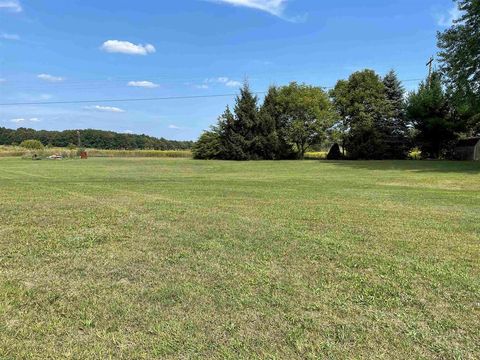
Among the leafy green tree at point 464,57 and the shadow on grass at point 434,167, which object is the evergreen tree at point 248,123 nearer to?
the shadow on grass at point 434,167

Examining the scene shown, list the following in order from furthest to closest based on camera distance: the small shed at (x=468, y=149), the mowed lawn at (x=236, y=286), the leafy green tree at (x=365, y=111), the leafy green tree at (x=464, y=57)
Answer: the leafy green tree at (x=365, y=111)
the small shed at (x=468, y=149)
the leafy green tree at (x=464, y=57)
the mowed lawn at (x=236, y=286)

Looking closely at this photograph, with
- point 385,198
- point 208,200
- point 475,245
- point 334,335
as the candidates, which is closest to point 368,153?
point 385,198

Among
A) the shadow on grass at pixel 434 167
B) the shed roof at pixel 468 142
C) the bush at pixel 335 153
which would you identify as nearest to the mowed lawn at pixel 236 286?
the shadow on grass at pixel 434 167

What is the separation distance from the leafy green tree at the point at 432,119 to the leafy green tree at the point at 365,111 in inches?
113

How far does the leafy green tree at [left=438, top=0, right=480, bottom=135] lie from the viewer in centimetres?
2252

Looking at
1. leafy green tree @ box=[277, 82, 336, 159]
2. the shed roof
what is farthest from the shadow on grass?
leafy green tree @ box=[277, 82, 336, 159]

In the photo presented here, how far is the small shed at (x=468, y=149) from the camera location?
121ft

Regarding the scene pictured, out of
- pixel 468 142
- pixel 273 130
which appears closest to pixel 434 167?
pixel 468 142

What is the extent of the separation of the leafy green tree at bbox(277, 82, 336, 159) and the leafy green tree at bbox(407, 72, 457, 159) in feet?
26.1

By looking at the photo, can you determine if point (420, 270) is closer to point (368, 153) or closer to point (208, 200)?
point (208, 200)

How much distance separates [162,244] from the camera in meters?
5.73

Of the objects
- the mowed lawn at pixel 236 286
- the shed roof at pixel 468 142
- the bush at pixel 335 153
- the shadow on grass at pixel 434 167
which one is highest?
the shed roof at pixel 468 142

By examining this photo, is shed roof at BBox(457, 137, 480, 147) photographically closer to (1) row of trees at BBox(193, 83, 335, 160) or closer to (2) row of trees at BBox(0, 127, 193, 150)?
(1) row of trees at BBox(193, 83, 335, 160)

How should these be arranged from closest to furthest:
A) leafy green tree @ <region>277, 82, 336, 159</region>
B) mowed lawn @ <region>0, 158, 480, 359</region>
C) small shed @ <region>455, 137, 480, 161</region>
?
mowed lawn @ <region>0, 158, 480, 359</region> → small shed @ <region>455, 137, 480, 161</region> → leafy green tree @ <region>277, 82, 336, 159</region>
